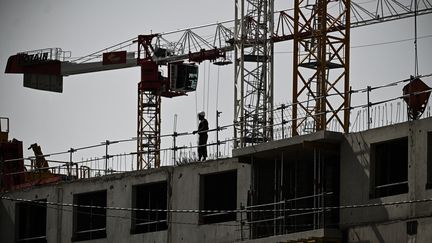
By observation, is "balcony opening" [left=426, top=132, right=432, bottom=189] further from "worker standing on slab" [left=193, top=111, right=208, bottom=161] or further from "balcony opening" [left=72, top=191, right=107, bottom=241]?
"balcony opening" [left=72, top=191, right=107, bottom=241]

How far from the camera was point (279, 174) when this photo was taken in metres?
61.4

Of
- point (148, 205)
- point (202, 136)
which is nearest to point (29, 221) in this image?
point (148, 205)

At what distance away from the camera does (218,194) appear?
214 ft

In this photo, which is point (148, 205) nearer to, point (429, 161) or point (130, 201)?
point (130, 201)

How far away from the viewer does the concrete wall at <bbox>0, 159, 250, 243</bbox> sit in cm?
6319

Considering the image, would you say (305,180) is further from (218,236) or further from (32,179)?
(32,179)

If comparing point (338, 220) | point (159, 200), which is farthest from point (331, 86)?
point (338, 220)

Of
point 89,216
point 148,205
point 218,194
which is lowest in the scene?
point 89,216

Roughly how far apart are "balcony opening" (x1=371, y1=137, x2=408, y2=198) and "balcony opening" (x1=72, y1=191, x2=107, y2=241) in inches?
681

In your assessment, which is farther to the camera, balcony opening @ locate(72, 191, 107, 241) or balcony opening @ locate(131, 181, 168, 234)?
balcony opening @ locate(72, 191, 107, 241)

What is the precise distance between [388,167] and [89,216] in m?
18.8

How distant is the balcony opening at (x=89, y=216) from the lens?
230 feet

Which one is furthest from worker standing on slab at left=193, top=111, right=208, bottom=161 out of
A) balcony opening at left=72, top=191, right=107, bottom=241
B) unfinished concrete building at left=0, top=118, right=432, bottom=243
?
balcony opening at left=72, top=191, right=107, bottom=241

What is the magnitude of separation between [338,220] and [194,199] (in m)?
8.44
